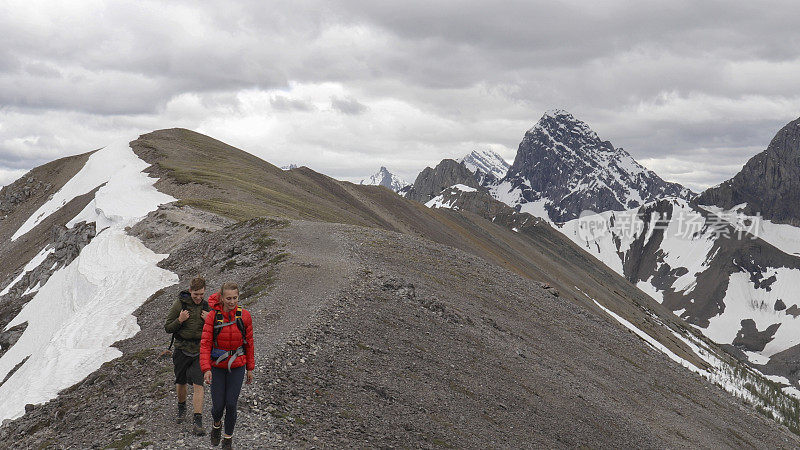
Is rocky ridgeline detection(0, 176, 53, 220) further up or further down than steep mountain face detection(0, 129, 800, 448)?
further up

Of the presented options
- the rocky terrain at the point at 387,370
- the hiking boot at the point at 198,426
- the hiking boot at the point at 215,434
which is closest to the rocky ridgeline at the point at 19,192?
the rocky terrain at the point at 387,370

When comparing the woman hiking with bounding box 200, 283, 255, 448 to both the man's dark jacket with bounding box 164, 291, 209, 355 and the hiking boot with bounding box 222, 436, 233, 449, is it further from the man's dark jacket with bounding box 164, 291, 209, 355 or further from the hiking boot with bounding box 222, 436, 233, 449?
the man's dark jacket with bounding box 164, 291, 209, 355

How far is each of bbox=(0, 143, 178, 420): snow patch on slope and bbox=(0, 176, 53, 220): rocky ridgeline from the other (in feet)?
133

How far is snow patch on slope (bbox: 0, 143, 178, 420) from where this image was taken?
2538 centimetres

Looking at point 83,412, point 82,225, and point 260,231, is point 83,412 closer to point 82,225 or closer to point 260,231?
point 260,231

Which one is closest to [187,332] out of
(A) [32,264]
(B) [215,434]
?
(B) [215,434]

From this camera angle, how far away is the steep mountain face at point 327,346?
754 inches

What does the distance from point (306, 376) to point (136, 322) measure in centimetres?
1504

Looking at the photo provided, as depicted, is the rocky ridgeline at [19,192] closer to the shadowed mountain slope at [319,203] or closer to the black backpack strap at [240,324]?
the shadowed mountain slope at [319,203]

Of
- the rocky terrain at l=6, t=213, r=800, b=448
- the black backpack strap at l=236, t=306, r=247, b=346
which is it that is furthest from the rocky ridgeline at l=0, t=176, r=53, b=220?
the black backpack strap at l=236, t=306, r=247, b=346

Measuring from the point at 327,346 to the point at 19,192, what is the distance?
356 feet

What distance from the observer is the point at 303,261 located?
34.5m

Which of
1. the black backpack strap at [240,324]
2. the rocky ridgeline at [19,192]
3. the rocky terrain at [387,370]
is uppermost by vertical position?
the rocky ridgeline at [19,192]

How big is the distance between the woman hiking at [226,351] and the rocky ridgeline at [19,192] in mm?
103152
